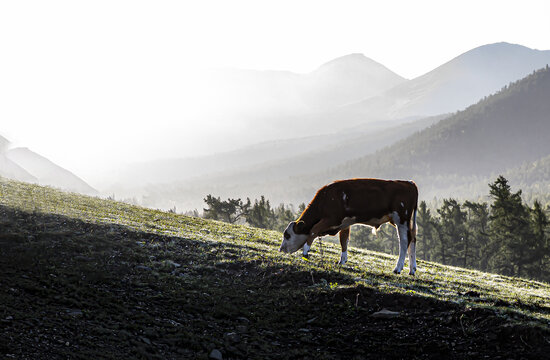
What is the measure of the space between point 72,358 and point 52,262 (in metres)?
5.80

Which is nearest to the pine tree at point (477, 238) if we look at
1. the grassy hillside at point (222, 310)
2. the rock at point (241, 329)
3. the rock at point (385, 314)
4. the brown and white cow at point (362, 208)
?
the brown and white cow at point (362, 208)

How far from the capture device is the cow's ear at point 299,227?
16688mm

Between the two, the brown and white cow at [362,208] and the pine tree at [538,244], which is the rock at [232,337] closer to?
the brown and white cow at [362,208]

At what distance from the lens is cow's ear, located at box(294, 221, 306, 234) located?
16.7 metres

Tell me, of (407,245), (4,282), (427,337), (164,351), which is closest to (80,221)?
(4,282)

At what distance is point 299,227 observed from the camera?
16844 mm

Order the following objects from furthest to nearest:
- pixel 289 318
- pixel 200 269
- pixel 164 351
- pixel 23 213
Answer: pixel 23 213
pixel 200 269
pixel 289 318
pixel 164 351

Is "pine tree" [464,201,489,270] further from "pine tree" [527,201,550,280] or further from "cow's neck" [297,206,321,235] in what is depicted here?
"cow's neck" [297,206,321,235]

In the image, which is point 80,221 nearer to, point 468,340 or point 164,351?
point 164,351

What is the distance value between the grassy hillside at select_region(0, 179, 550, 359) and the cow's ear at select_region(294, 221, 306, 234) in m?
1.60

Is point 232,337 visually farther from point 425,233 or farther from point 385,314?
point 425,233

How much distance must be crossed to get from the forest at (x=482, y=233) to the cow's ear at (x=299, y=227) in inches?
713

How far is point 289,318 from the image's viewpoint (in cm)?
1128

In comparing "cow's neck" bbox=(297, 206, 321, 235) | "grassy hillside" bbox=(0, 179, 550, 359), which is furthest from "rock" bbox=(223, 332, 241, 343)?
"cow's neck" bbox=(297, 206, 321, 235)
